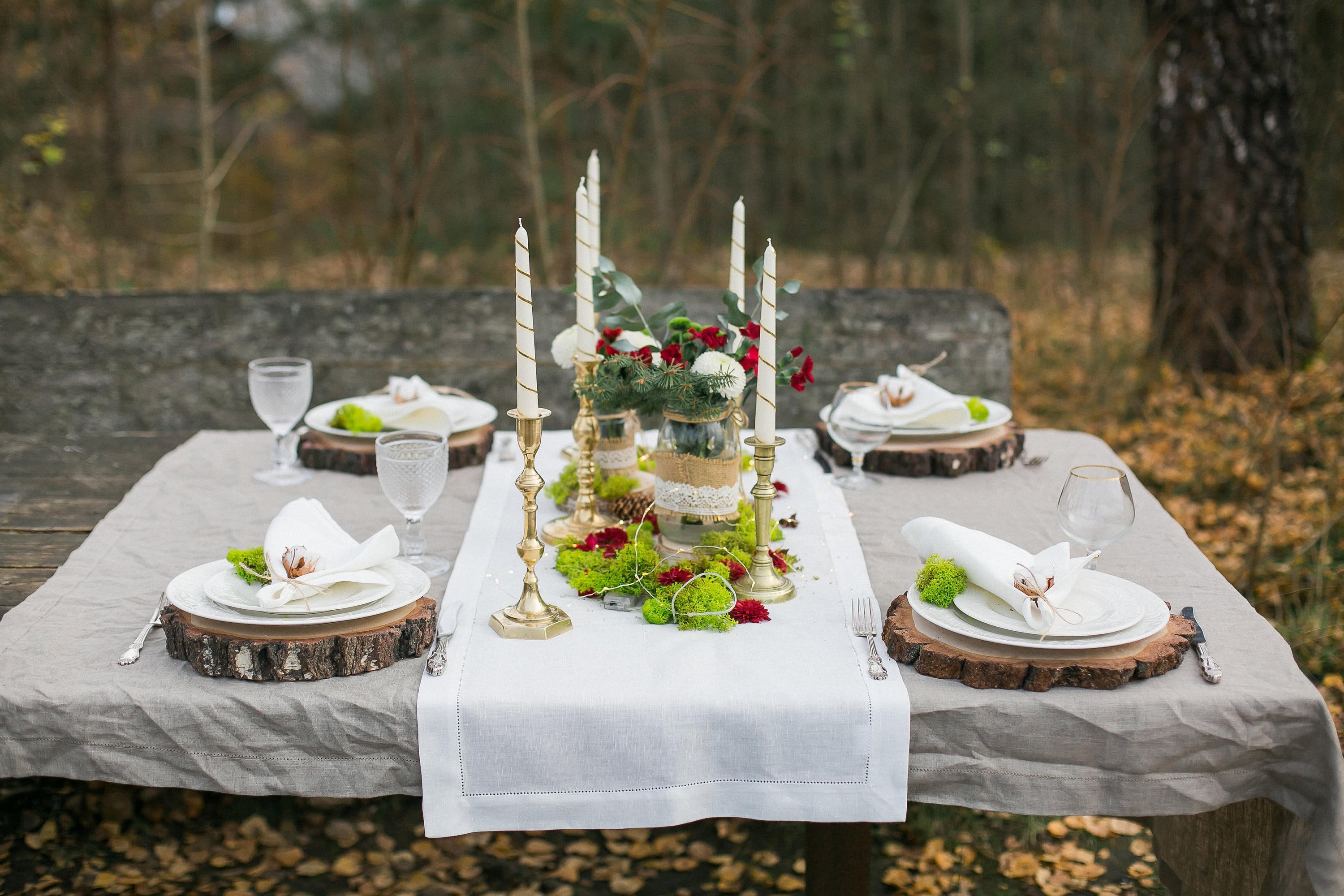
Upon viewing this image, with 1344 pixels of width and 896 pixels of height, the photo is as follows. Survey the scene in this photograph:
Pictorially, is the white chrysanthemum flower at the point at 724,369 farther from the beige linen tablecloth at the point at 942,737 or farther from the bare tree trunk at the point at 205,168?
the bare tree trunk at the point at 205,168

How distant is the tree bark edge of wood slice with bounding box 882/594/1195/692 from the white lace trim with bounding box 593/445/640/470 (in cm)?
76

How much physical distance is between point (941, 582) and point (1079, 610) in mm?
183

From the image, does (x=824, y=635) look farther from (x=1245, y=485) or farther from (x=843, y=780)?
(x=1245, y=485)

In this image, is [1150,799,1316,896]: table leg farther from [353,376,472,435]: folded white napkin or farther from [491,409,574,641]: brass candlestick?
[353,376,472,435]: folded white napkin

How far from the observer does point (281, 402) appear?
211cm

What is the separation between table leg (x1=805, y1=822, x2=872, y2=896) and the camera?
1642mm

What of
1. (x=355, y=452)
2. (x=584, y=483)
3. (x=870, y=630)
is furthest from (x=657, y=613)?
(x=355, y=452)

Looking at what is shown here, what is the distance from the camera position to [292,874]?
7.96ft

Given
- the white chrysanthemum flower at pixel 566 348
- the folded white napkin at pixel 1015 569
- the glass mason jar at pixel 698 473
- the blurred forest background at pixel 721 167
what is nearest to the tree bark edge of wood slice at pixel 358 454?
the white chrysanthemum flower at pixel 566 348

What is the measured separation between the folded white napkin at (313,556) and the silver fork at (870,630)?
2.10 feet

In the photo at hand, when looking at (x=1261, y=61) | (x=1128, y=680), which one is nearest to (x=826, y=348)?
(x=1128, y=680)

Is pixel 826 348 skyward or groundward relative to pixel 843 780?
skyward

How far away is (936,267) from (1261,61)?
14.0ft

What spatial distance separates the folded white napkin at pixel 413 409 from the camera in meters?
2.32
